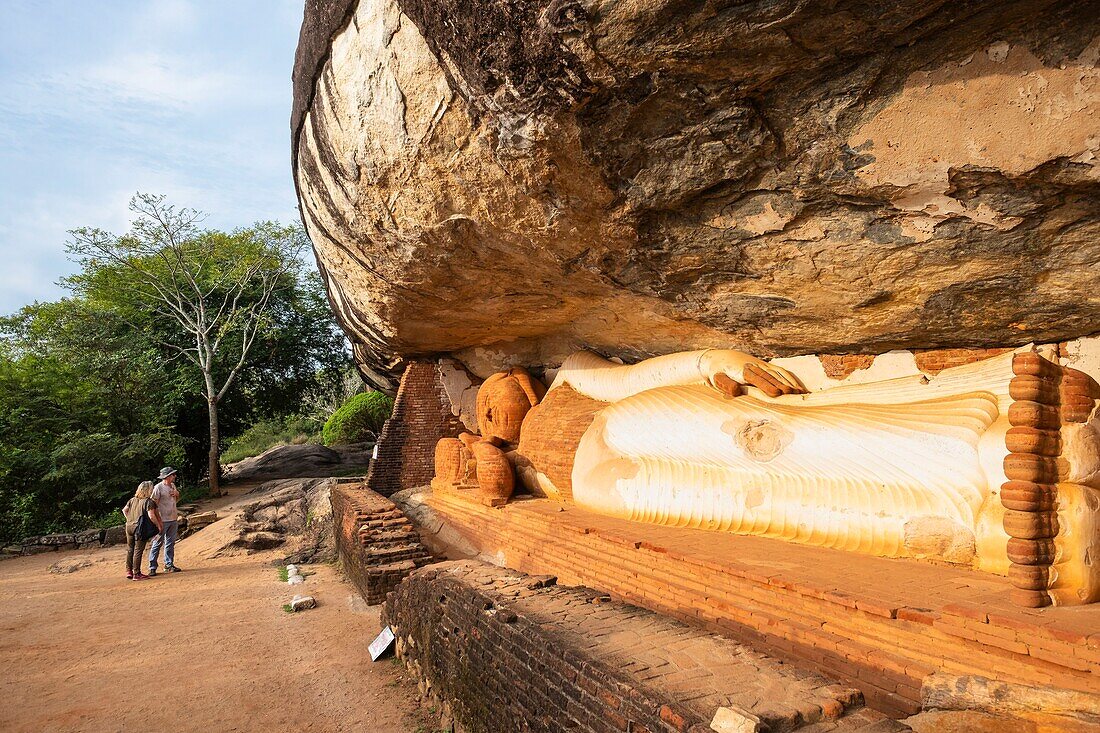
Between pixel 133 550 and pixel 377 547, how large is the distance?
11.1 feet

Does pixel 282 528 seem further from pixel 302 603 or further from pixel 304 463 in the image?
pixel 304 463

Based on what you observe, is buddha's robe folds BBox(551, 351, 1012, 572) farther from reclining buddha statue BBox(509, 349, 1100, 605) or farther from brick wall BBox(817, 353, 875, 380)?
brick wall BBox(817, 353, 875, 380)

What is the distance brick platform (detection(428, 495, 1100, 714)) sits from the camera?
218cm

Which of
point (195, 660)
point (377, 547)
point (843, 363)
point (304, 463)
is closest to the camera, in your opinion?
point (843, 363)

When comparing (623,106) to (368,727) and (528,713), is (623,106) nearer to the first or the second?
(528,713)

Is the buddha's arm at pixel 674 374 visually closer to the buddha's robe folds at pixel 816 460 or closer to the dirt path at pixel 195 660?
the buddha's robe folds at pixel 816 460

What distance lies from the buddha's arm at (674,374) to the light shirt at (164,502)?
475 cm

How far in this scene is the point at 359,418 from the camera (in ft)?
51.0

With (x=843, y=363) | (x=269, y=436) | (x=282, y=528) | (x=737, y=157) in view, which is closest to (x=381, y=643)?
(x=843, y=363)

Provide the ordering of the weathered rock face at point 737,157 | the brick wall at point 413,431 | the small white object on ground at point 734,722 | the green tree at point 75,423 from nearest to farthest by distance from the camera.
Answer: the small white object on ground at point 734,722 → the weathered rock face at point 737,157 → the brick wall at point 413,431 → the green tree at point 75,423

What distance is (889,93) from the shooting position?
249cm

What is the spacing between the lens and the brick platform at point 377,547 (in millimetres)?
5832

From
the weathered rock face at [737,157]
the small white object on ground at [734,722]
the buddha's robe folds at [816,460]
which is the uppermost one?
the weathered rock face at [737,157]

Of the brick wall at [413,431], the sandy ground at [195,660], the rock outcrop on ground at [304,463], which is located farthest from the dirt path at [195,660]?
the rock outcrop on ground at [304,463]
